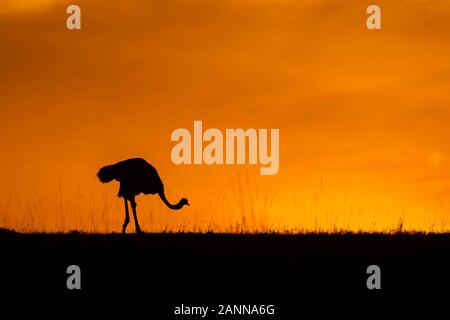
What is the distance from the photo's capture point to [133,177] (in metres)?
28.2
